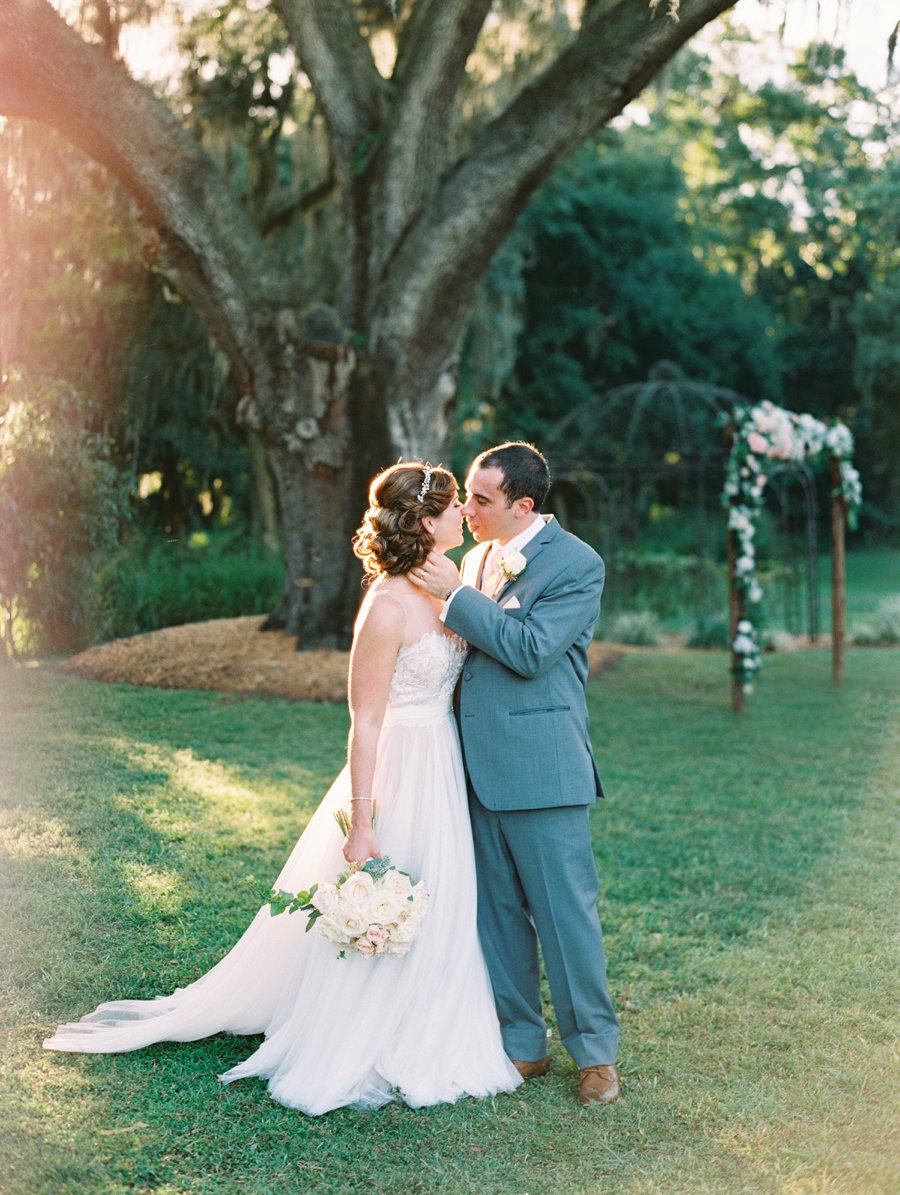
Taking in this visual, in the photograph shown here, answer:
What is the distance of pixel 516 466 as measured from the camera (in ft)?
11.4

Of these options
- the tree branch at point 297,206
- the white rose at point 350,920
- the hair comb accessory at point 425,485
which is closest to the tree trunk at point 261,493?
the tree branch at point 297,206

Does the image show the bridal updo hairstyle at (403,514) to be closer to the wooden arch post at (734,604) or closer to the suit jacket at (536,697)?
the suit jacket at (536,697)

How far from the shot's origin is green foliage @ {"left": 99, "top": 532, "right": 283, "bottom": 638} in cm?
613

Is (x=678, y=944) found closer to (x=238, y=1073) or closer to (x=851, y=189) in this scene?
(x=238, y=1073)

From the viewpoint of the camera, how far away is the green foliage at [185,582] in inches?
241

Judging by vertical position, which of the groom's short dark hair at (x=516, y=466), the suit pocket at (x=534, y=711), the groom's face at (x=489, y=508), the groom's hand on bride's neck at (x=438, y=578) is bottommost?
the suit pocket at (x=534, y=711)

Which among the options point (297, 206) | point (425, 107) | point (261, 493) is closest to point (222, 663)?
point (261, 493)

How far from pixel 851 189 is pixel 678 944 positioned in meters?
16.7

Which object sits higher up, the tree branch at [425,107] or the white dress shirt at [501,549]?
the tree branch at [425,107]

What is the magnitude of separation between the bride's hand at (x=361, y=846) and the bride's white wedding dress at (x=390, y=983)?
0.38 ft

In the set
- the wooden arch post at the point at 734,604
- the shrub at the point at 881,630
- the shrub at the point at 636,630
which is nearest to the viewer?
the wooden arch post at the point at 734,604

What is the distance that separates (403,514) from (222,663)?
3.68 m

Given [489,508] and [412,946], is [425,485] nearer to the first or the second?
[489,508]

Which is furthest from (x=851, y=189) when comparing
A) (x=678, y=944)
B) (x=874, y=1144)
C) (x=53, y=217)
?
(x=874, y=1144)
